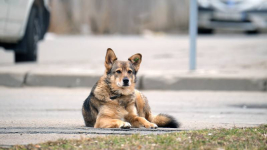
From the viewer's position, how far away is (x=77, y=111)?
24.2 feet

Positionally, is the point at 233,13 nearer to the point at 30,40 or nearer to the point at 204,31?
the point at 204,31

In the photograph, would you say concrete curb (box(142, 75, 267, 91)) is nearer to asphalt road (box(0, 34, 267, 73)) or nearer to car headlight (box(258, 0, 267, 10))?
asphalt road (box(0, 34, 267, 73))

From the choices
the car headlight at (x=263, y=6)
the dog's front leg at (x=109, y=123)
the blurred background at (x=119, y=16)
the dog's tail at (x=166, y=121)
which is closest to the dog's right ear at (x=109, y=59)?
the dog's front leg at (x=109, y=123)

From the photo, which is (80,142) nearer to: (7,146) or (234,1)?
(7,146)

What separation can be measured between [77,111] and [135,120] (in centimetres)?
172

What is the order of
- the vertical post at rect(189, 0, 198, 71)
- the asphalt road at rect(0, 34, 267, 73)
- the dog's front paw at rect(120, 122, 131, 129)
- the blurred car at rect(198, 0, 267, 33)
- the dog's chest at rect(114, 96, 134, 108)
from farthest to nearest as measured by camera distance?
the blurred car at rect(198, 0, 267, 33)
the asphalt road at rect(0, 34, 267, 73)
the vertical post at rect(189, 0, 198, 71)
the dog's chest at rect(114, 96, 134, 108)
the dog's front paw at rect(120, 122, 131, 129)

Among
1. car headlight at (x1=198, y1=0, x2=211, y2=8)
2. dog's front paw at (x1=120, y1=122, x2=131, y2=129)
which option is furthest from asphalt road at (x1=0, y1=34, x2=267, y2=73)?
dog's front paw at (x1=120, y1=122, x2=131, y2=129)

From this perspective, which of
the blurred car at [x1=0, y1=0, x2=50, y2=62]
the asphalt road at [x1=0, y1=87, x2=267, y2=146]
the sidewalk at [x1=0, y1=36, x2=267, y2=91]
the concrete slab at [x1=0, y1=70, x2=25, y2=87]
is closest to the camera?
the asphalt road at [x1=0, y1=87, x2=267, y2=146]

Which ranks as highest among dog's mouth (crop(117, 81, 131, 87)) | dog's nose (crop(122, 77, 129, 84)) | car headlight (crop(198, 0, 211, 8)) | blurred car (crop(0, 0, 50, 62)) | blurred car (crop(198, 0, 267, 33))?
car headlight (crop(198, 0, 211, 8))

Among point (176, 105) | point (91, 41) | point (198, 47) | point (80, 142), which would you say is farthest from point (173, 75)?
point (91, 41)

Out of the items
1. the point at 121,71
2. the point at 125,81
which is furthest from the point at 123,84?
the point at 121,71

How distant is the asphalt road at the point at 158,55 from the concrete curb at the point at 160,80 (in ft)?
2.53

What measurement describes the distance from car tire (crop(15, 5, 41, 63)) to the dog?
5.18 metres

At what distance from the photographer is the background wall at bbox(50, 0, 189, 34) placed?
21.5 metres
